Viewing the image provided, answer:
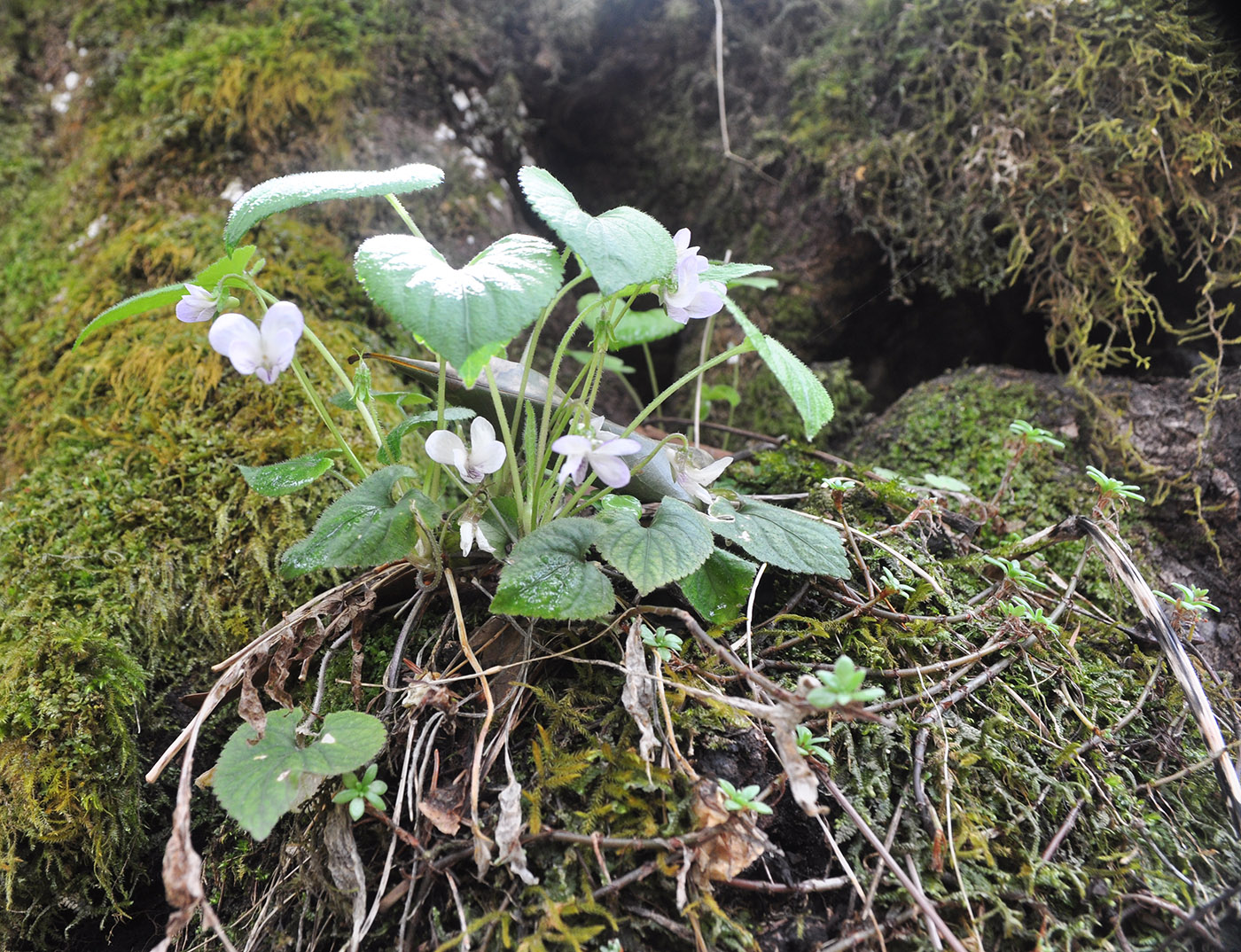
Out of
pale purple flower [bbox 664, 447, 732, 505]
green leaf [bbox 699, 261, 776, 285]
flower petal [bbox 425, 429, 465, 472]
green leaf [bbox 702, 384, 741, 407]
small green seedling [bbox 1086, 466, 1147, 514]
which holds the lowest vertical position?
green leaf [bbox 702, 384, 741, 407]

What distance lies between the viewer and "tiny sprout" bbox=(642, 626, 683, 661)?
1.04 metres

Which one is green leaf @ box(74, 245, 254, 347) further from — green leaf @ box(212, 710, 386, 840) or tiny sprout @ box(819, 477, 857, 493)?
tiny sprout @ box(819, 477, 857, 493)

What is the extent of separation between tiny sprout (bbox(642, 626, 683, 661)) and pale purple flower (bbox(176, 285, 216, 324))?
3.00 feet

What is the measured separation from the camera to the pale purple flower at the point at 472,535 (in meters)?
1.08

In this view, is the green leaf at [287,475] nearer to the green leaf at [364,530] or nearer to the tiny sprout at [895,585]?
the green leaf at [364,530]

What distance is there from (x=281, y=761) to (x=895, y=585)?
102cm

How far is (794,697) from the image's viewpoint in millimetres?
835

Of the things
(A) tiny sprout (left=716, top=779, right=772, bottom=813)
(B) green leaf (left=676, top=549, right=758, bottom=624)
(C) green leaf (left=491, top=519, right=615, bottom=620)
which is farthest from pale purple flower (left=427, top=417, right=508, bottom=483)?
(A) tiny sprout (left=716, top=779, right=772, bottom=813)

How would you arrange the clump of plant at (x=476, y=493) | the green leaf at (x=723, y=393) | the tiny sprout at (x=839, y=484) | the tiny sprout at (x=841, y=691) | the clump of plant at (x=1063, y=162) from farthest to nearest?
the green leaf at (x=723, y=393)
the clump of plant at (x=1063, y=162)
the tiny sprout at (x=839, y=484)
the clump of plant at (x=476, y=493)
the tiny sprout at (x=841, y=691)

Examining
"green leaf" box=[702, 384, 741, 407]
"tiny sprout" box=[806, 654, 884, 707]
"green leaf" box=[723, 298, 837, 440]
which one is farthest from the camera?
"green leaf" box=[702, 384, 741, 407]

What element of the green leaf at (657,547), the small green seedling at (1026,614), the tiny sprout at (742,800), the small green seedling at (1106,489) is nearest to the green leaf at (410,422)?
the green leaf at (657,547)

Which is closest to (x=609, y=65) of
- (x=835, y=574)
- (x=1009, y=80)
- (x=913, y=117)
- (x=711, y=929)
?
(x=913, y=117)

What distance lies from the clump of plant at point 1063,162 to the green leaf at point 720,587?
155 centimetres

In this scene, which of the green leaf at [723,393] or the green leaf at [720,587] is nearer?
the green leaf at [720,587]
